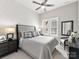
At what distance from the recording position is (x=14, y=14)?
4285mm

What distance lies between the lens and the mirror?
4508 millimetres

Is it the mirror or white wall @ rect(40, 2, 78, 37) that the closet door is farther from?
the mirror

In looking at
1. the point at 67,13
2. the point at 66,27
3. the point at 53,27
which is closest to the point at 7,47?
the point at 53,27

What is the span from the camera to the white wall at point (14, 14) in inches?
146

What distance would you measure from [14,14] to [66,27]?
390cm

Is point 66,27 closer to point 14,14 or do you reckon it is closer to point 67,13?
point 67,13

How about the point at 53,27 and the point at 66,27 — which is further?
the point at 53,27

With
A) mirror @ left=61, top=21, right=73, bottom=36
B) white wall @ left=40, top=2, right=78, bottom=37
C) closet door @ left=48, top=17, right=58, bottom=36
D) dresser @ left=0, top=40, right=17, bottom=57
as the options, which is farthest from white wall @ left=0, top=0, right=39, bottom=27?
mirror @ left=61, top=21, right=73, bottom=36

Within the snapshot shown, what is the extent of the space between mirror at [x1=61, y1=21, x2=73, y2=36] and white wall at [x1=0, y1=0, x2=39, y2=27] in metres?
2.72

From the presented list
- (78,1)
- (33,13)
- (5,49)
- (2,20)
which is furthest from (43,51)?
(33,13)

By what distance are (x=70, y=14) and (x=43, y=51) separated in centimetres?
363

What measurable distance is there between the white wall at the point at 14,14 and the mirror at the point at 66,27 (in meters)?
2.72

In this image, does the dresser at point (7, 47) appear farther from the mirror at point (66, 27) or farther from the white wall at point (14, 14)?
the mirror at point (66, 27)

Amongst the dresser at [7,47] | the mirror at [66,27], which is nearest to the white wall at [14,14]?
the dresser at [7,47]
